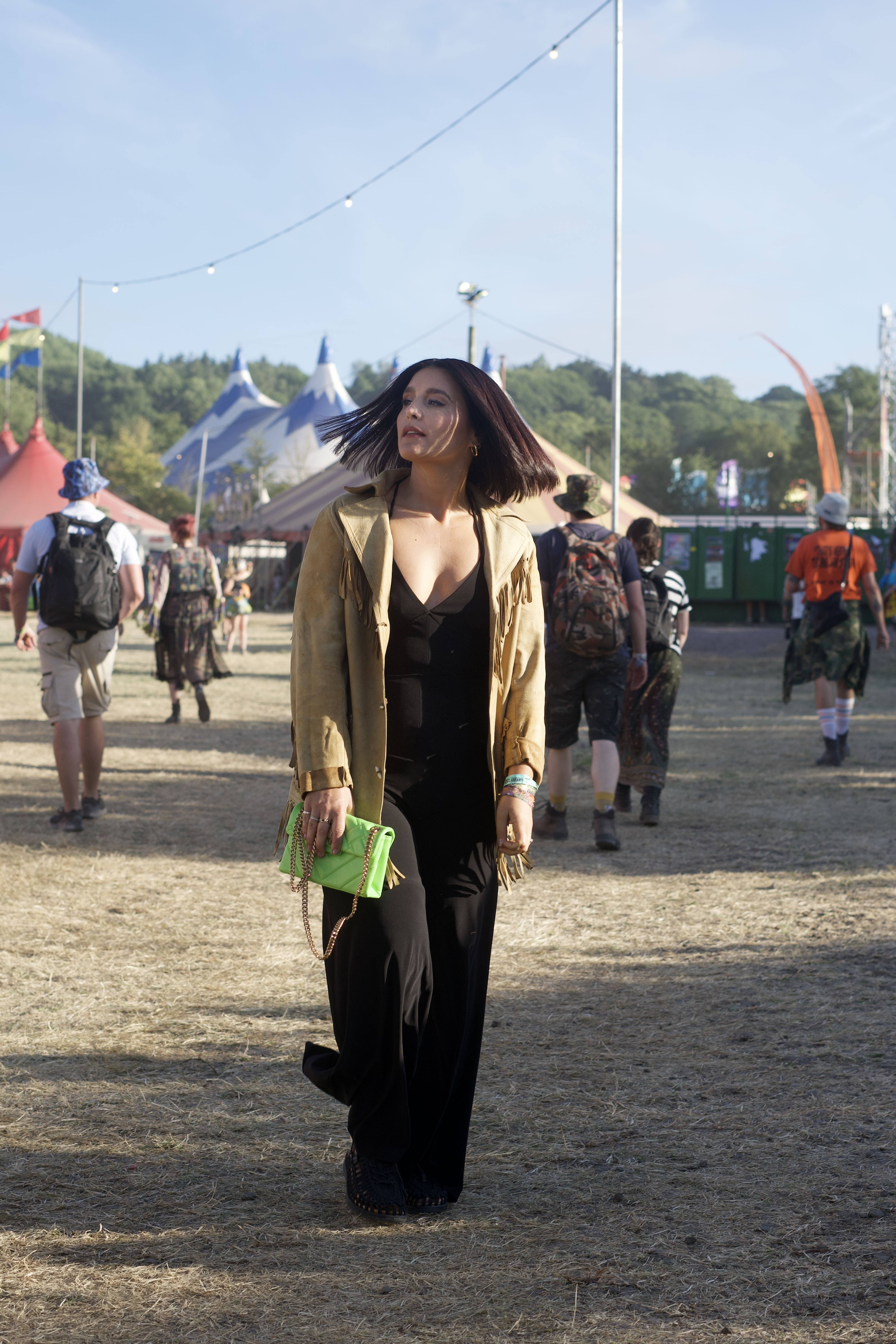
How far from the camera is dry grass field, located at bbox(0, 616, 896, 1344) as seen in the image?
8.24 feet

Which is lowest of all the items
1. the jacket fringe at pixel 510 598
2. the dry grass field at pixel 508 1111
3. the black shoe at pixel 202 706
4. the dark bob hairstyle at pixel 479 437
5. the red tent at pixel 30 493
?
the dry grass field at pixel 508 1111

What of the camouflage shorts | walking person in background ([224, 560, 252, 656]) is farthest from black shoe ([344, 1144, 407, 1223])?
walking person in background ([224, 560, 252, 656])

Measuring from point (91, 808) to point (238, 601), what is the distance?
40.5ft

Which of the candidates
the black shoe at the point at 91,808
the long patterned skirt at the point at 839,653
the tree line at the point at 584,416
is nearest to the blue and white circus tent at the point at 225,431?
the tree line at the point at 584,416

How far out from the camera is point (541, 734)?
9.77ft

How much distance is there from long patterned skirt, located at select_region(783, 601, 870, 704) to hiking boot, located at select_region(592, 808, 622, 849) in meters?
3.34

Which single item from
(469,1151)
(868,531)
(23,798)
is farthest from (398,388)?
(868,531)

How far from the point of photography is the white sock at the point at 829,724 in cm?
1013

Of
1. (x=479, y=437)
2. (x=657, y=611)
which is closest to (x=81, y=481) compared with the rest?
(x=657, y=611)

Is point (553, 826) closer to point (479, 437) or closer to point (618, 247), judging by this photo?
point (479, 437)

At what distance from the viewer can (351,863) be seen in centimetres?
268

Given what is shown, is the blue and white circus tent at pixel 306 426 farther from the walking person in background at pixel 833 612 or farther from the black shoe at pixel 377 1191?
the black shoe at pixel 377 1191

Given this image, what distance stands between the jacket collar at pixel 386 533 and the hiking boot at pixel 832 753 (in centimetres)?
756

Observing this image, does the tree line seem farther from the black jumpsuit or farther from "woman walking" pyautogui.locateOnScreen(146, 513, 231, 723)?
the black jumpsuit
